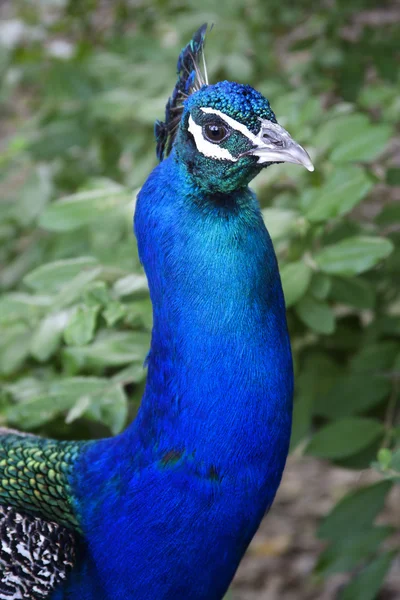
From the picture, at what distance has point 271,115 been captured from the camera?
4.36ft

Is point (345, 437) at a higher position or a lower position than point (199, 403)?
lower

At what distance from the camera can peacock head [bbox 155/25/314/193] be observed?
1.31 m

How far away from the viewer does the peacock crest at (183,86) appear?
5.32ft

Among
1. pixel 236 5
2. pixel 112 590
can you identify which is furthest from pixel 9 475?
pixel 236 5

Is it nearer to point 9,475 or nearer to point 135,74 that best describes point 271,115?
point 9,475

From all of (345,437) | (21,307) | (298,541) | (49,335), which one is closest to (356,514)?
(345,437)

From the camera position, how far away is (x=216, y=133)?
4.41ft

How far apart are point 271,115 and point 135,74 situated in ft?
4.81

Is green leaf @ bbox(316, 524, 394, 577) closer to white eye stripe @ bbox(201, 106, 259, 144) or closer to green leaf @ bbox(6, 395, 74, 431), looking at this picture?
green leaf @ bbox(6, 395, 74, 431)

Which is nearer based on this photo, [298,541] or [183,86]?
[183,86]

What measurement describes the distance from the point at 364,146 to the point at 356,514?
87 centimetres

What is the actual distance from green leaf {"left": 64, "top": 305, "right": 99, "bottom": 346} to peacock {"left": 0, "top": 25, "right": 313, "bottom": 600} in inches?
12.4

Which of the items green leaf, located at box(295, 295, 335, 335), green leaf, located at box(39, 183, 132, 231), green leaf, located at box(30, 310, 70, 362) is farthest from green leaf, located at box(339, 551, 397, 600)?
green leaf, located at box(39, 183, 132, 231)

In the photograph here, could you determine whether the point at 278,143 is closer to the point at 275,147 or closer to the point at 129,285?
the point at 275,147
